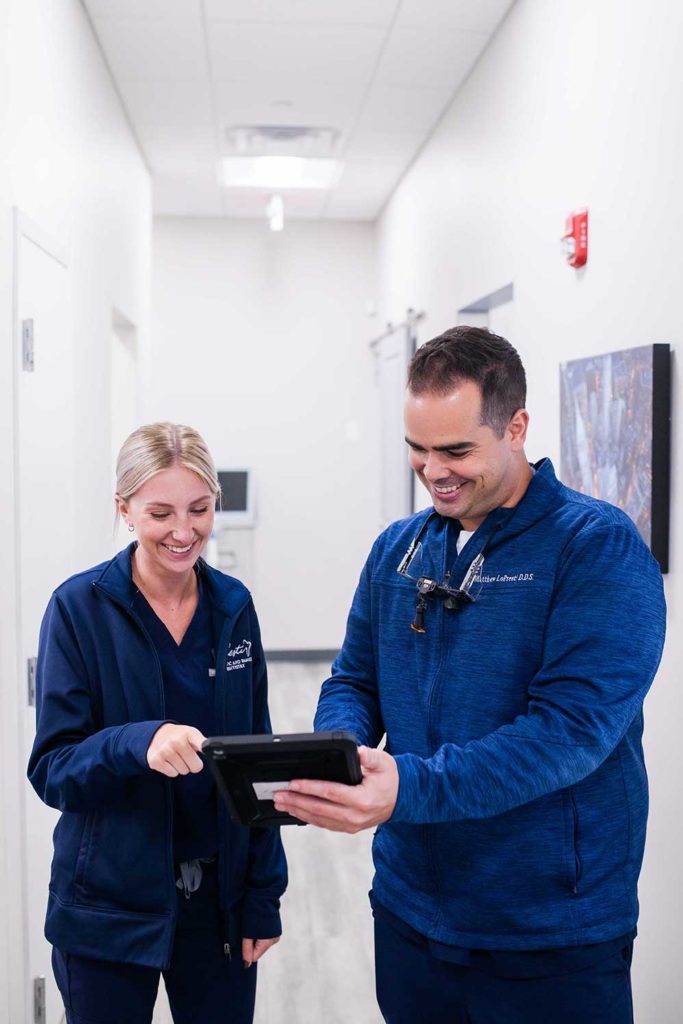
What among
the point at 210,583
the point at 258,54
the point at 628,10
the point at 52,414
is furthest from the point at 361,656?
the point at 258,54

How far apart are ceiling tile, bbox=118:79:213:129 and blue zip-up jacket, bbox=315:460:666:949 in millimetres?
3342

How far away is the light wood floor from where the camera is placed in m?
2.61

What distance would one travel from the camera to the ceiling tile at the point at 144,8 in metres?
3.27

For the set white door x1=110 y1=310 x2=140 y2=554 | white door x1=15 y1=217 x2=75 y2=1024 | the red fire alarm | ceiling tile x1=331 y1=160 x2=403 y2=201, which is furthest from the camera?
ceiling tile x1=331 y1=160 x2=403 y2=201

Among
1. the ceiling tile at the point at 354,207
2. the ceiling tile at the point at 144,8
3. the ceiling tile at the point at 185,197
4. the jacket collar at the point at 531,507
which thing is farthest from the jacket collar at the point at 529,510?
the ceiling tile at the point at 354,207

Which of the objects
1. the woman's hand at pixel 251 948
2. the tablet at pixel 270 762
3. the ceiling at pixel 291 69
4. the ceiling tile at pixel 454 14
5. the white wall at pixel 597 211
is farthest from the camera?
the ceiling at pixel 291 69

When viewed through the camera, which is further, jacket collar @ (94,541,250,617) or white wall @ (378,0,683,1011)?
white wall @ (378,0,683,1011)

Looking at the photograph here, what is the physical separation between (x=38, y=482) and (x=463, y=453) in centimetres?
144

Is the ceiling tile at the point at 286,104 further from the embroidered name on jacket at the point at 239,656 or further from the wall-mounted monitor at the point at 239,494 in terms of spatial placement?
the embroidered name on jacket at the point at 239,656

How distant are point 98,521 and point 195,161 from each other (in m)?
2.59

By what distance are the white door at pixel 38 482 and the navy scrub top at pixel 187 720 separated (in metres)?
0.84

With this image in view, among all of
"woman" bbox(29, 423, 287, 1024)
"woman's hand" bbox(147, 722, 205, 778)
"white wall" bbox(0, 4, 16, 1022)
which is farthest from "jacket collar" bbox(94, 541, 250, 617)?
"white wall" bbox(0, 4, 16, 1022)

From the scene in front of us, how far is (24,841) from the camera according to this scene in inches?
87.4

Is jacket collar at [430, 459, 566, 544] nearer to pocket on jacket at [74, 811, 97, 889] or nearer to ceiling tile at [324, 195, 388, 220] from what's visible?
pocket on jacket at [74, 811, 97, 889]
